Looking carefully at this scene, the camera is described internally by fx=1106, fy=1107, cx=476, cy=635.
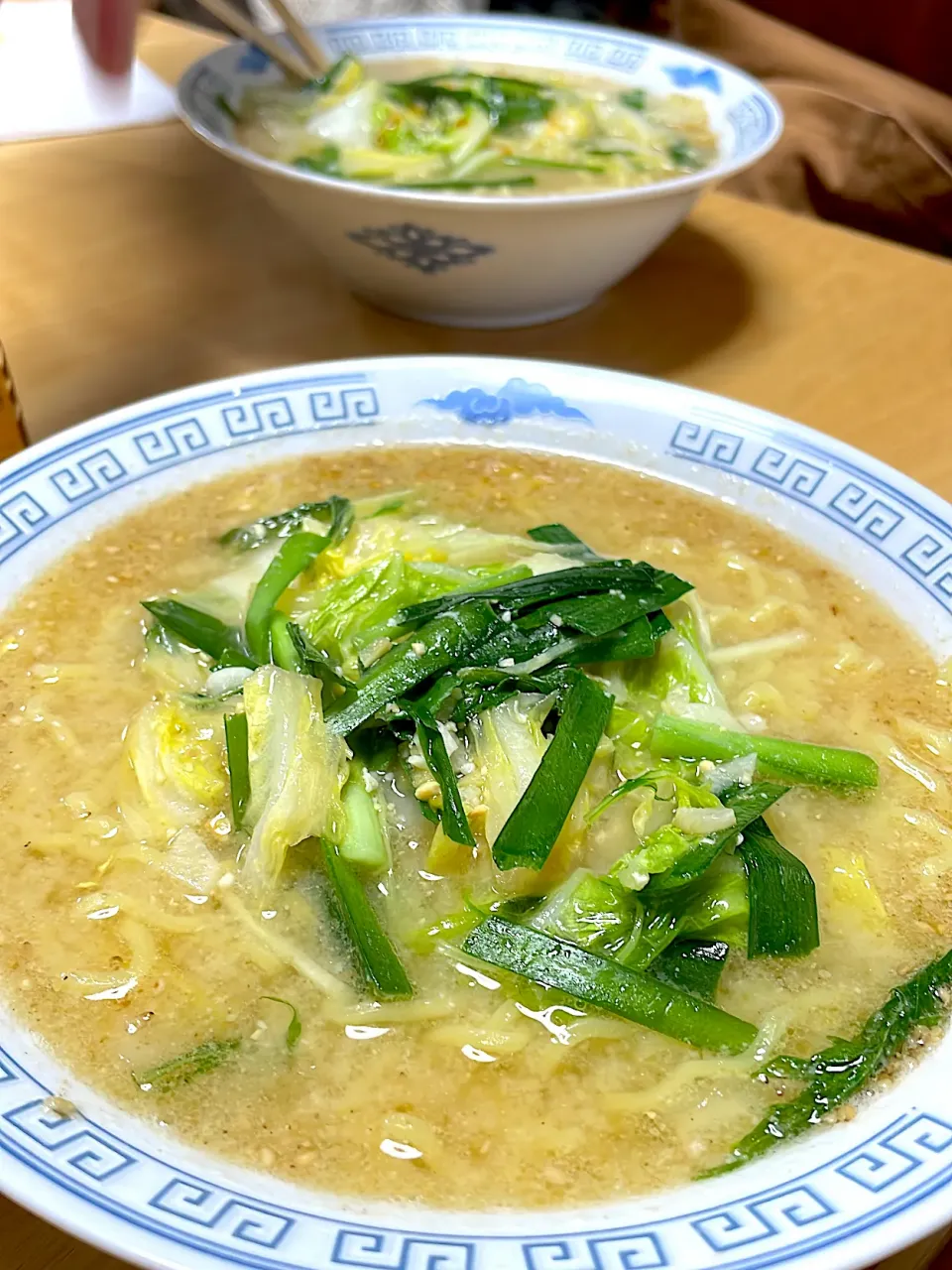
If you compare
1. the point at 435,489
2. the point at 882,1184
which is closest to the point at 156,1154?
the point at 882,1184

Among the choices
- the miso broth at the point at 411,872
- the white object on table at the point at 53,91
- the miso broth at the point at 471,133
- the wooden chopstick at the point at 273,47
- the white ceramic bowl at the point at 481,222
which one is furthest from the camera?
the white object on table at the point at 53,91

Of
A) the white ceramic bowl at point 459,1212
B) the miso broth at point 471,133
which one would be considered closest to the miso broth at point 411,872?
the white ceramic bowl at point 459,1212

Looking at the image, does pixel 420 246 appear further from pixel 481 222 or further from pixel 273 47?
pixel 273 47

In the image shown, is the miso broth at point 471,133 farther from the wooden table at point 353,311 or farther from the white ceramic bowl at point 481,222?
the wooden table at point 353,311

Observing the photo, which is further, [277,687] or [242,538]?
A: [242,538]

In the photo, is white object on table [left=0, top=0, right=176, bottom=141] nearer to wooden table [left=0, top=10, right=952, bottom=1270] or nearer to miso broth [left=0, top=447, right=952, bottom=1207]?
wooden table [left=0, top=10, right=952, bottom=1270]

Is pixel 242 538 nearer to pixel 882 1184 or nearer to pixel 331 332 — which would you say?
pixel 331 332

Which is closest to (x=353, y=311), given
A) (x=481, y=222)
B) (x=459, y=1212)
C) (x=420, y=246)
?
(x=420, y=246)

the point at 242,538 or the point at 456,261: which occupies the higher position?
the point at 456,261
